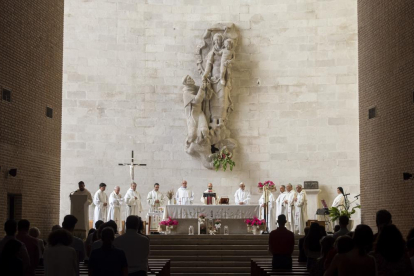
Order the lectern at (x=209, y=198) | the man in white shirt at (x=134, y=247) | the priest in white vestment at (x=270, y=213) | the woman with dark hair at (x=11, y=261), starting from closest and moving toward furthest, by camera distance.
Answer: the woman with dark hair at (x=11, y=261), the man in white shirt at (x=134, y=247), the lectern at (x=209, y=198), the priest in white vestment at (x=270, y=213)

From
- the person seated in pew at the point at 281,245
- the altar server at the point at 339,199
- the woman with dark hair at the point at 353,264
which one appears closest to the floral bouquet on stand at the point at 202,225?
the altar server at the point at 339,199

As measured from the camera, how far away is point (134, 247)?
28.9 feet

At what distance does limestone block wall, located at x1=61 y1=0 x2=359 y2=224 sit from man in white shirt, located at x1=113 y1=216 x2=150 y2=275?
50.2ft

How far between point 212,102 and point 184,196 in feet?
11.1

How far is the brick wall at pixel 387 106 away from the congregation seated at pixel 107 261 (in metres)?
10.7

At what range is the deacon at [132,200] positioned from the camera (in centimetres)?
2245

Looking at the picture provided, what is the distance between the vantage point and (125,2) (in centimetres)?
2466

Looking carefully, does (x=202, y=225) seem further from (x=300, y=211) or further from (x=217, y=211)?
(x=300, y=211)

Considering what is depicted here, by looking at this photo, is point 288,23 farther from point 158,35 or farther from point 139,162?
point 139,162

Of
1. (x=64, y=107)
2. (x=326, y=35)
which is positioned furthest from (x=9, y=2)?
(x=326, y=35)

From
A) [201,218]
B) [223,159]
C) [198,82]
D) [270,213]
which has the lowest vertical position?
[201,218]

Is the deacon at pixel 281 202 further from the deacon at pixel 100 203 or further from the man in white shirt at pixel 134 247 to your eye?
the man in white shirt at pixel 134 247

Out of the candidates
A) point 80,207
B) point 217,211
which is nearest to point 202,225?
point 217,211

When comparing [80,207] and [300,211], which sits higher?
[80,207]
